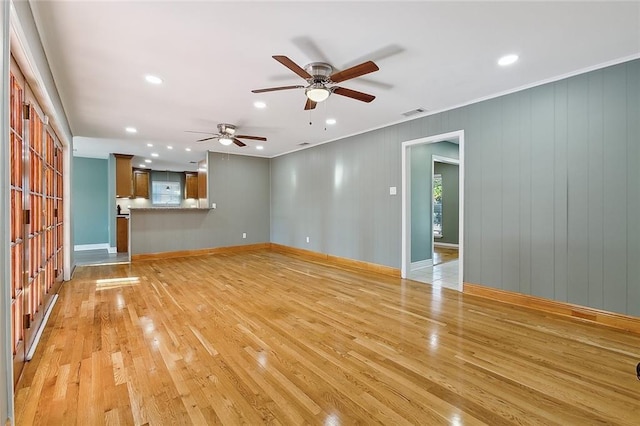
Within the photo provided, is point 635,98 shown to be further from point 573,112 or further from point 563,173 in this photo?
point 563,173

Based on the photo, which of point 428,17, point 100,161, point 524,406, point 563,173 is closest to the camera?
point 524,406

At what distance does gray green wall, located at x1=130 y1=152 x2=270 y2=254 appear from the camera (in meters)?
6.63

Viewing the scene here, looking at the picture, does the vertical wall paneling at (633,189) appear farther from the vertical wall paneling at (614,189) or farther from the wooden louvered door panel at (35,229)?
the wooden louvered door panel at (35,229)

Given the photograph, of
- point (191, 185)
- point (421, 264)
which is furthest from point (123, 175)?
point (421, 264)

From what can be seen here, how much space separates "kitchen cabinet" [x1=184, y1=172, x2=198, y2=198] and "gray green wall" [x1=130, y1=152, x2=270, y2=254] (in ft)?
11.9

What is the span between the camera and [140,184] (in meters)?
9.40

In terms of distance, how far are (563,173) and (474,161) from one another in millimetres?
977

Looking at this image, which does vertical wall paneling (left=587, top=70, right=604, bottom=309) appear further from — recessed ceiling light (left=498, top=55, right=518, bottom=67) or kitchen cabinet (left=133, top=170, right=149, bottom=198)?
kitchen cabinet (left=133, top=170, right=149, bottom=198)

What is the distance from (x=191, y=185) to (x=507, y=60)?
32.6ft

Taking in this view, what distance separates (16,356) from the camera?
6.47 feet

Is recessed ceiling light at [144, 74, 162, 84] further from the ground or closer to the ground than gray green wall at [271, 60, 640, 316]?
further from the ground

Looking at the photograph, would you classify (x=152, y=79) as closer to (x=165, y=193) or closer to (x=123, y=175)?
(x=123, y=175)

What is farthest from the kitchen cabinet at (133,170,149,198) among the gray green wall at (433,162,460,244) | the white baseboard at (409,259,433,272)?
the gray green wall at (433,162,460,244)

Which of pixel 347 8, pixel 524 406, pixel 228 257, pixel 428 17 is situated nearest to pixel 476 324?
pixel 524 406
